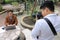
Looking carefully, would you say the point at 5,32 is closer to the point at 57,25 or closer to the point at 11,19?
the point at 11,19

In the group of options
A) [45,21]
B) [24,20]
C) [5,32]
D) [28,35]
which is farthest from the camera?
[24,20]

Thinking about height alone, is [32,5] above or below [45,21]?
below

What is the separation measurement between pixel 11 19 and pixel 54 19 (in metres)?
3.37

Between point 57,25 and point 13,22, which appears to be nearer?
point 57,25

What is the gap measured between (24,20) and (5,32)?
9.04 feet

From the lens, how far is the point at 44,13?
2104 mm

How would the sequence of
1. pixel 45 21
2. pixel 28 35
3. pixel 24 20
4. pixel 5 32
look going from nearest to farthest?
pixel 45 21, pixel 5 32, pixel 28 35, pixel 24 20

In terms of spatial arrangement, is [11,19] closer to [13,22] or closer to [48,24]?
[13,22]

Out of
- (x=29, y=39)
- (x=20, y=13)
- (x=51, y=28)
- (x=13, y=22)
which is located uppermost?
(x=51, y=28)

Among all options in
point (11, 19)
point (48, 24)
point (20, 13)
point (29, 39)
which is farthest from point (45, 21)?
point (20, 13)

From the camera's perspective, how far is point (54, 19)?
83.7 inches

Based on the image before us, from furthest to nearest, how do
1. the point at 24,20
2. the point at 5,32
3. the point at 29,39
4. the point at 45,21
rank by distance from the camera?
the point at 24,20 → the point at 29,39 → the point at 5,32 → the point at 45,21

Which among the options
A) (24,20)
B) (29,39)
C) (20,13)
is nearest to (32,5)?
(24,20)

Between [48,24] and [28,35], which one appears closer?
[48,24]
